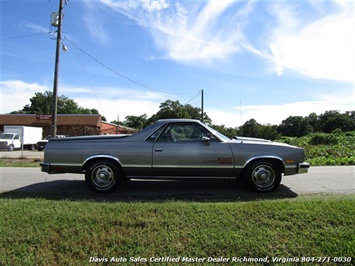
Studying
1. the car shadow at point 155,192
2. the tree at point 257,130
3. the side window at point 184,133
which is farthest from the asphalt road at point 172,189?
the tree at point 257,130

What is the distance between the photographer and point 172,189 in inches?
239

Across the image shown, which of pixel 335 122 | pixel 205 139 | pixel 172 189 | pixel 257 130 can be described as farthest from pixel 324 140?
pixel 335 122

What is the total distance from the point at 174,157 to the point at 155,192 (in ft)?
3.23

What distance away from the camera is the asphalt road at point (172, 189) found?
5.39 meters

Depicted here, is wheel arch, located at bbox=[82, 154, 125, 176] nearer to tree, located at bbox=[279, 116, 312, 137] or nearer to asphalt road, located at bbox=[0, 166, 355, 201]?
asphalt road, located at bbox=[0, 166, 355, 201]

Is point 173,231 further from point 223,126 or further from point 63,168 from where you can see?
point 223,126

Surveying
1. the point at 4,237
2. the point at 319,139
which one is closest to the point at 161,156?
the point at 4,237

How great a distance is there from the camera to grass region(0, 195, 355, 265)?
2939 mm

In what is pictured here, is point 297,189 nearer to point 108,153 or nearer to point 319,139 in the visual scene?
point 108,153

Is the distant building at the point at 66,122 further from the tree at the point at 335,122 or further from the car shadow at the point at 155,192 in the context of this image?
the tree at the point at 335,122

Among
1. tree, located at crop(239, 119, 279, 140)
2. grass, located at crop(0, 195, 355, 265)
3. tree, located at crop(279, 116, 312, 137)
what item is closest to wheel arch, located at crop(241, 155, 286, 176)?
grass, located at crop(0, 195, 355, 265)

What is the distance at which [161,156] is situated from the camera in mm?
5445

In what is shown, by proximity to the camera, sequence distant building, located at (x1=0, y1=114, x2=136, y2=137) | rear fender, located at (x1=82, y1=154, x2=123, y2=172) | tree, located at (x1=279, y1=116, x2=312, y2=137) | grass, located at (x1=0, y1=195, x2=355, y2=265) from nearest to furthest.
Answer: grass, located at (x1=0, y1=195, x2=355, y2=265)
rear fender, located at (x1=82, y1=154, x2=123, y2=172)
distant building, located at (x1=0, y1=114, x2=136, y2=137)
tree, located at (x1=279, y1=116, x2=312, y2=137)

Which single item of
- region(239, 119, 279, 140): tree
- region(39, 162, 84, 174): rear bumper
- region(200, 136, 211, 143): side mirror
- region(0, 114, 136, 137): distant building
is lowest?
region(39, 162, 84, 174): rear bumper
